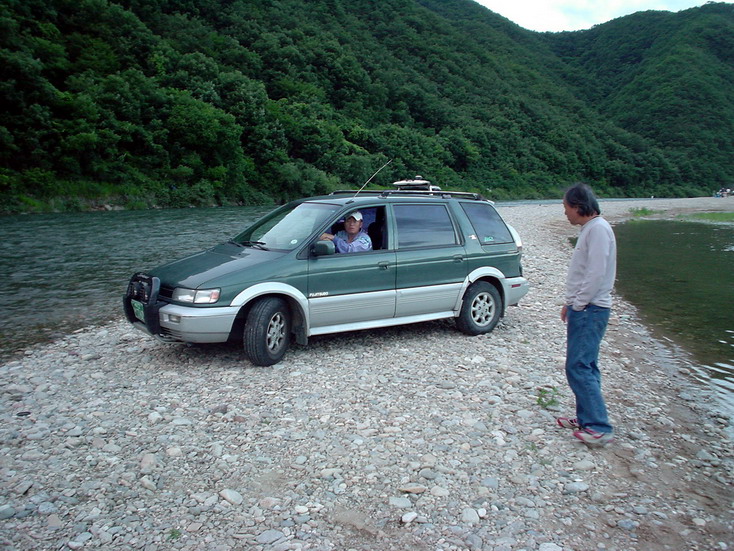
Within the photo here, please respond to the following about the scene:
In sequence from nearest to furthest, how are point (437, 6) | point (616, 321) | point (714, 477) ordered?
point (714, 477), point (616, 321), point (437, 6)

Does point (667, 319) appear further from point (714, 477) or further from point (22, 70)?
point (22, 70)

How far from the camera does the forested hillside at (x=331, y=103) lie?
36062mm

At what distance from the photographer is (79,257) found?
1723cm

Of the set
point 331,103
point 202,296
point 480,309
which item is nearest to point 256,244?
point 202,296

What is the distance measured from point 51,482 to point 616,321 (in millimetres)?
9147

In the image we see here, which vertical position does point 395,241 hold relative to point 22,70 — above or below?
below

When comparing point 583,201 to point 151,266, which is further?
point 151,266

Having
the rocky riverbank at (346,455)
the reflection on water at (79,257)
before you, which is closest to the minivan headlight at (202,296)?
the rocky riverbank at (346,455)

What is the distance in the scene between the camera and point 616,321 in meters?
10.4

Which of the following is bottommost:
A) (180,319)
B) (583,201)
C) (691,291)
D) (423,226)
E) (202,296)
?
(691,291)

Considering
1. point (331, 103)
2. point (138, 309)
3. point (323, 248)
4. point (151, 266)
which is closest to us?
point (138, 309)

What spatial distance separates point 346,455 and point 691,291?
40.0ft

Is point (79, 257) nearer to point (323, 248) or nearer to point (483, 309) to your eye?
point (323, 248)

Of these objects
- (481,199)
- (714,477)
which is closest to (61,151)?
(481,199)
